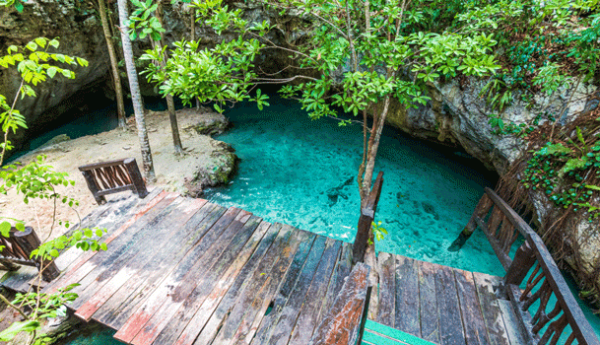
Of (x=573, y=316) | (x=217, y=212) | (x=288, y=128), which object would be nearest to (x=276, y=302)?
(x=217, y=212)

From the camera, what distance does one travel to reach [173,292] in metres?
4.05

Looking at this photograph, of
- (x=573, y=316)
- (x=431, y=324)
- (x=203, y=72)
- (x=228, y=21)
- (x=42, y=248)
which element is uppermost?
(x=228, y=21)

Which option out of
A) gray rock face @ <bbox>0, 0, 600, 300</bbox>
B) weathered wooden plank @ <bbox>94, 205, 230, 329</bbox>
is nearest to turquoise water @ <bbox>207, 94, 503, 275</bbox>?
gray rock face @ <bbox>0, 0, 600, 300</bbox>

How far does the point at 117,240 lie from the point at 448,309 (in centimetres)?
551

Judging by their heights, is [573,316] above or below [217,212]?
above

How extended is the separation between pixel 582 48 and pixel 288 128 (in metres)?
9.46

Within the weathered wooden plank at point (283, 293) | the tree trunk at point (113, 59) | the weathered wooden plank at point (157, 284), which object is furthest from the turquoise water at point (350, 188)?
the tree trunk at point (113, 59)

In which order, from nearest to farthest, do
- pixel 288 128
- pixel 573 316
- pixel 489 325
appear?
pixel 573 316 → pixel 489 325 → pixel 288 128

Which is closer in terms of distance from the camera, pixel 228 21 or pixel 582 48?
pixel 228 21

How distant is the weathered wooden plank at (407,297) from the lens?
11.4ft

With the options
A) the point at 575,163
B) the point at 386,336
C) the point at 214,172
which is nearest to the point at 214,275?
the point at 386,336

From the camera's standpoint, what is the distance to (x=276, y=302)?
3898 millimetres

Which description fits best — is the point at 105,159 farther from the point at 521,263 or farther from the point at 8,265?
the point at 521,263

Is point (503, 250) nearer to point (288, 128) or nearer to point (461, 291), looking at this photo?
point (461, 291)
